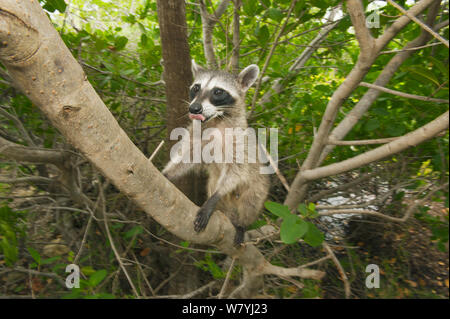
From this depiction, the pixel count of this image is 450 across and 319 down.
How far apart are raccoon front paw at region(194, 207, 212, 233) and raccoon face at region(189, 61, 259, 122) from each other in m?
0.85

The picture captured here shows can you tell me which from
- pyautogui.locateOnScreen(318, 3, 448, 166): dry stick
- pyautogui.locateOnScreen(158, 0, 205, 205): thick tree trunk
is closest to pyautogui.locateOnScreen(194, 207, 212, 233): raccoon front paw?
pyautogui.locateOnScreen(158, 0, 205, 205): thick tree trunk

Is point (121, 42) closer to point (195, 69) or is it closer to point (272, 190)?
point (195, 69)

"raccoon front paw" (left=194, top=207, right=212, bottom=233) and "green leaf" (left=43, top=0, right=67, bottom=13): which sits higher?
"green leaf" (left=43, top=0, right=67, bottom=13)

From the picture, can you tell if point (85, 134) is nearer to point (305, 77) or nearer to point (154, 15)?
point (154, 15)

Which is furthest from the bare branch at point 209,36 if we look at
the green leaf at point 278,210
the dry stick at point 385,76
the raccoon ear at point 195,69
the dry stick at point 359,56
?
the green leaf at point 278,210

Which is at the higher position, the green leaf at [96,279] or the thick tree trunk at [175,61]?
the thick tree trunk at [175,61]

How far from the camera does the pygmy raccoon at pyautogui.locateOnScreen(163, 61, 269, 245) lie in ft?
9.29

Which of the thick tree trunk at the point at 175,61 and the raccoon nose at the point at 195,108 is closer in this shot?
the raccoon nose at the point at 195,108

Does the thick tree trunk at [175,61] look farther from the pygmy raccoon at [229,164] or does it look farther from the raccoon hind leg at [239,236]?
the raccoon hind leg at [239,236]

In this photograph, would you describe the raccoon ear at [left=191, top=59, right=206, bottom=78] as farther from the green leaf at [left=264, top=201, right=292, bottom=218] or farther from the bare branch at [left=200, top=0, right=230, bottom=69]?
the green leaf at [left=264, top=201, right=292, bottom=218]

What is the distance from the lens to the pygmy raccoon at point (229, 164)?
283 centimetres

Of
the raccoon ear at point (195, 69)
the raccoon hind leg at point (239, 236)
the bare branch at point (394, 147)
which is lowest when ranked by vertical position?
the raccoon hind leg at point (239, 236)

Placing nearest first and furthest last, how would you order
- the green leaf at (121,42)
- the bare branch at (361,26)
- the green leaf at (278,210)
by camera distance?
the bare branch at (361,26) → the green leaf at (278,210) → the green leaf at (121,42)
